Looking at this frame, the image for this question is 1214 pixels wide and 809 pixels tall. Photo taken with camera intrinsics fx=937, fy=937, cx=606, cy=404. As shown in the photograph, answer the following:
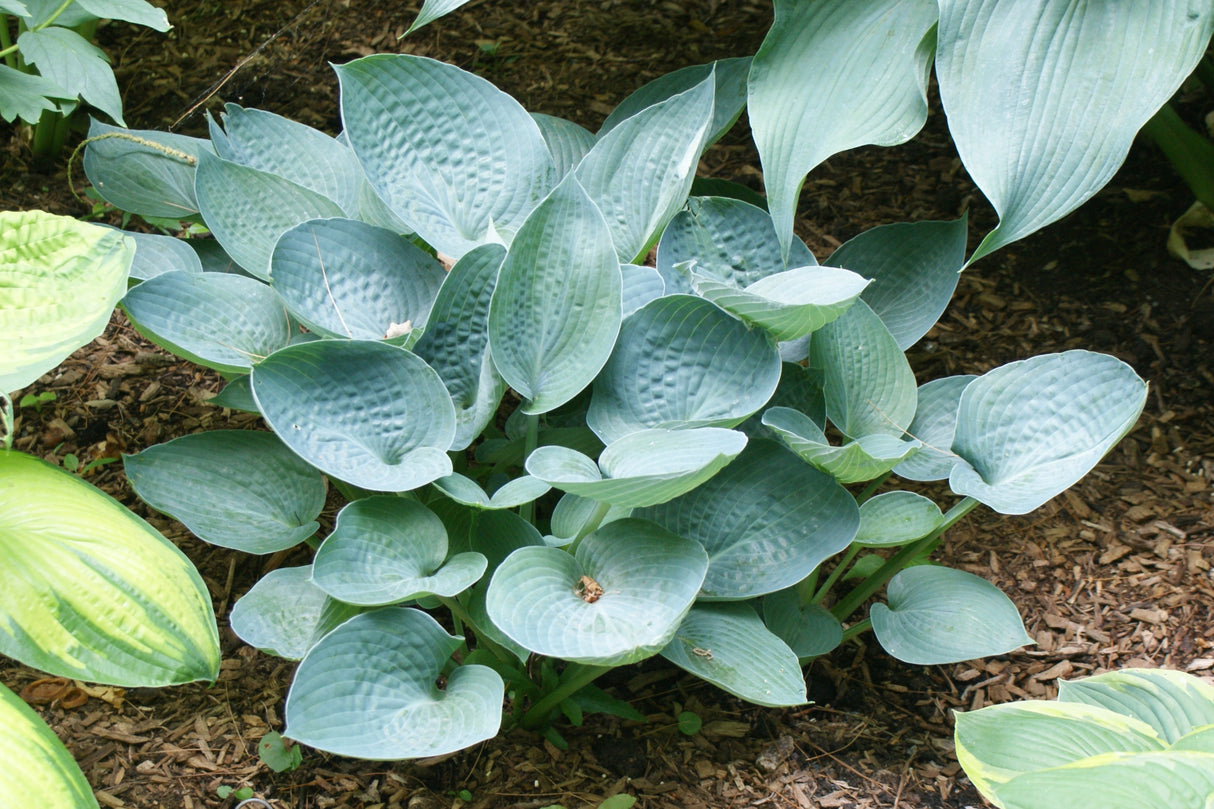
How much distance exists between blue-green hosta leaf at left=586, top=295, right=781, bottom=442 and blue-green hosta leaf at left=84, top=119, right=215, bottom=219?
0.79 metres

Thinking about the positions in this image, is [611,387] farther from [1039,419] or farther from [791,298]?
[1039,419]

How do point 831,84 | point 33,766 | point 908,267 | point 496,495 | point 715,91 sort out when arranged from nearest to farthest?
point 33,766, point 496,495, point 831,84, point 908,267, point 715,91

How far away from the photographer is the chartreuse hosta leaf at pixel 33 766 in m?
0.82

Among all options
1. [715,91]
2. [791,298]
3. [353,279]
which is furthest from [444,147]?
[791,298]

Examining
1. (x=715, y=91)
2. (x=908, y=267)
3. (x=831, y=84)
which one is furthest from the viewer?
(x=715, y=91)

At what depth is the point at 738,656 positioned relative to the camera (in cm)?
109

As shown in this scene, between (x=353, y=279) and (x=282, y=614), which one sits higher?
(x=353, y=279)

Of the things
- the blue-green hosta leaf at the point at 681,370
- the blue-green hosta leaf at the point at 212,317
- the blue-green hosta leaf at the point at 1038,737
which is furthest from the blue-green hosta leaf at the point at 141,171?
the blue-green hosta leaf at the point at 1038,737

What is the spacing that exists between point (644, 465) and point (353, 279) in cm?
51

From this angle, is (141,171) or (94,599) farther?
(141,171)

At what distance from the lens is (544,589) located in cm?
101

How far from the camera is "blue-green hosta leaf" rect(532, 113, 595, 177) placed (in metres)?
1.55

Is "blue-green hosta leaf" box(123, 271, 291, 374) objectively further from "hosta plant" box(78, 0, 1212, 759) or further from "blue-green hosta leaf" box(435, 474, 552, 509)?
"blue-green hosta leaf" box(435, 474, 552, 509)

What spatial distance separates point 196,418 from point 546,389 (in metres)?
0.75
